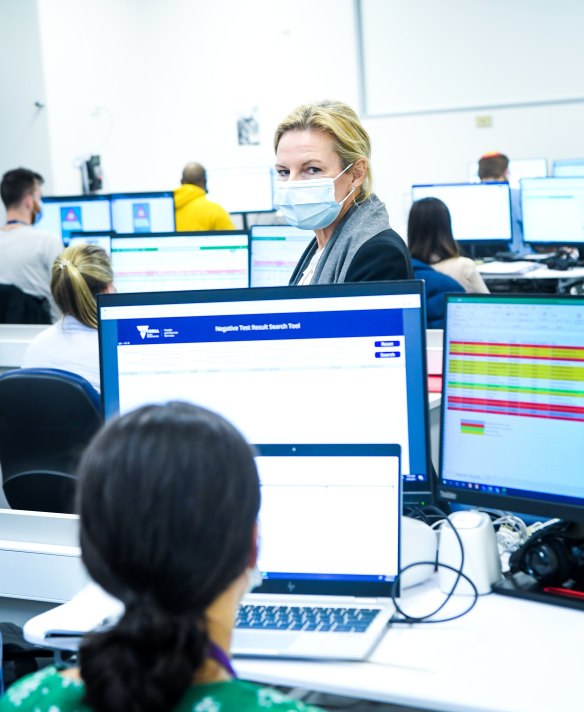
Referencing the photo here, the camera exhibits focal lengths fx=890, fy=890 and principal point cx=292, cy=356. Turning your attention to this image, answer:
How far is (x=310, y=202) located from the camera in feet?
6.98

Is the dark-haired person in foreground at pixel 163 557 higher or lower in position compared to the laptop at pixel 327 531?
higher

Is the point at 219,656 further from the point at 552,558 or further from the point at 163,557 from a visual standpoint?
the point at 552,558

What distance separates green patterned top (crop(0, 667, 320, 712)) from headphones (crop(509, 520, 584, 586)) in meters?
0.66

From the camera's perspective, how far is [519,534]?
1547 millimetres

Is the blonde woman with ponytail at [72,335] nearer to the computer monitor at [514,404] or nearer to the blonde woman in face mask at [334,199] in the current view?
the blonde woman in face mask at [334,199]

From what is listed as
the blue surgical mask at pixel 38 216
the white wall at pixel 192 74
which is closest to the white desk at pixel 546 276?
the blue surgical mask at pixel 38 216

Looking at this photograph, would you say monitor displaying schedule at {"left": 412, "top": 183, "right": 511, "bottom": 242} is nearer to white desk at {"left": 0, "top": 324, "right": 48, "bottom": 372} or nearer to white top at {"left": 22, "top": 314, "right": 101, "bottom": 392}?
white desk at {"left": 0, "top": 324, "right": 48, "bottom": 372}

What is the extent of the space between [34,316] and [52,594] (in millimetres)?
3320

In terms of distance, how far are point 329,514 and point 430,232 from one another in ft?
10.2

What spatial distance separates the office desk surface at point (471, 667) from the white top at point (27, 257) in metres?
3.94

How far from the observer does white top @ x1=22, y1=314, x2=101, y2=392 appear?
2674mm

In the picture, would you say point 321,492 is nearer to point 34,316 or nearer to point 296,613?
point 296,613

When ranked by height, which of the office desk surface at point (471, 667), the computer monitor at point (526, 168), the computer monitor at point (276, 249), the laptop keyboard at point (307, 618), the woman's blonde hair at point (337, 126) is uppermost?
the computer monitor at point (526, 168)

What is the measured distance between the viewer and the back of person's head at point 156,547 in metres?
0.70
